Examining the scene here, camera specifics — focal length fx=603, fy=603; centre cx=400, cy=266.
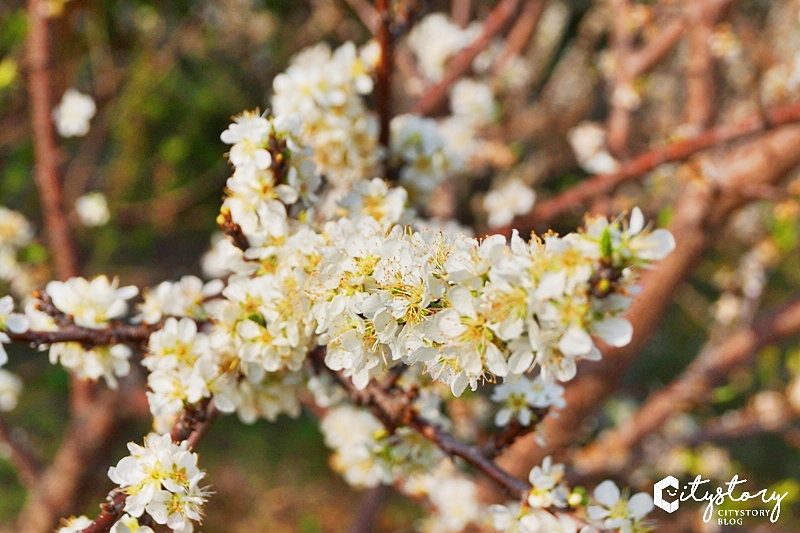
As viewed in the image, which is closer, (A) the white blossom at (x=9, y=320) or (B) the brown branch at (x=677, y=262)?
(A) the white blossom at (x=9, y=320)

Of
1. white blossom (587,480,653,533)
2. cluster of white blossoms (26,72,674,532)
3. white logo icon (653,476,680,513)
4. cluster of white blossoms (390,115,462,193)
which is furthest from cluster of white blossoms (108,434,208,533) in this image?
white logo icon (653,476,680,513)

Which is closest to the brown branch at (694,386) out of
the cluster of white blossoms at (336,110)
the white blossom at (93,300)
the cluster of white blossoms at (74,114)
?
the cluster of white blossoms at (336,110)

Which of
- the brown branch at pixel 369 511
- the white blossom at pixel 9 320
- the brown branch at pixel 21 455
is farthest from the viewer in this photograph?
the brown branch at pixel 369 511

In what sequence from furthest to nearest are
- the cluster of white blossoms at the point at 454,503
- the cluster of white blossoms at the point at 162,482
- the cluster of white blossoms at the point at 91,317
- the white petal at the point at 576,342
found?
the cluster of white blossoms at the point at 454,503 < the cluster of white blossoms at the point at 91,317 < the cluster of white blossoms at the point at 162,482 < the white petal at the point at 576,342

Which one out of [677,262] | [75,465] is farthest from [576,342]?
[75,465]

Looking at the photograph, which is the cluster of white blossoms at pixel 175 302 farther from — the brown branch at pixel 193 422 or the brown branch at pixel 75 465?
the brown branch at pixel 75 465

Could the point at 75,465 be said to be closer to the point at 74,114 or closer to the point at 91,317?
the point at 74,114

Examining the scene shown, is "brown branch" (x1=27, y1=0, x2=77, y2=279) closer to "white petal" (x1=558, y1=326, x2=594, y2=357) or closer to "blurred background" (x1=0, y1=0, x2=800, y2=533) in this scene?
"blurred background" (x1=0, y1=0, x2=800, y2=533)
